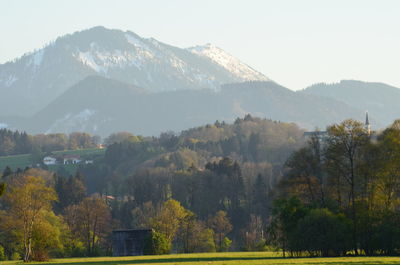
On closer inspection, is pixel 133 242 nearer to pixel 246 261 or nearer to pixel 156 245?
pixel 156 245

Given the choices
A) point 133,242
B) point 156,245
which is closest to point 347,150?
point 156,245

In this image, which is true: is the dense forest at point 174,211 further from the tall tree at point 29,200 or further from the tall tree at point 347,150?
the tall tree at point 347,150

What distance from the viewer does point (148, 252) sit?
340 ft

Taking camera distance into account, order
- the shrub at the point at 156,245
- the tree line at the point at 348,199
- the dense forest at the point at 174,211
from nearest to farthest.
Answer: the tree line at the point at 348,199 < the shrub at the point at 156,245 < the dense forest at the point at 174,211

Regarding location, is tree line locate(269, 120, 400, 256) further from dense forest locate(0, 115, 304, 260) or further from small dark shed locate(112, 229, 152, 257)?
dense forest locate(0, 115, 304, 260)

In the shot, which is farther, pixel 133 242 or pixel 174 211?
pixel 174 211

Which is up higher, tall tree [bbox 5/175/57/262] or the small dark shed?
tall tree [bbox 5/175/57/262]

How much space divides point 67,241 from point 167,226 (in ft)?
41.6

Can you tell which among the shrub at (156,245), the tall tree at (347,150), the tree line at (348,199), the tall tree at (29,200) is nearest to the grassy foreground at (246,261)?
the tree line at (348,199)

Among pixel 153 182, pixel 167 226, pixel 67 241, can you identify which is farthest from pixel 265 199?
pixel 67 241

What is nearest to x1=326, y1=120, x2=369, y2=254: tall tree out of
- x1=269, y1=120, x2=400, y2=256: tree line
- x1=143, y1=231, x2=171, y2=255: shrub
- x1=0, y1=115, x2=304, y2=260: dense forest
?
x1=269, y1=120, x2=400, y2=256: tree line

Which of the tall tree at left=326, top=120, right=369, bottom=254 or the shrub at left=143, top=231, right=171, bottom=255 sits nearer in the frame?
the tall tree at left=326, top=120, right=369, bottom=254

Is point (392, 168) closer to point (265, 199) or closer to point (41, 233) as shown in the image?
point (41, 233)

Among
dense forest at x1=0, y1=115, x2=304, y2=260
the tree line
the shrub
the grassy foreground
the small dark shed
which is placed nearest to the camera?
the grassy foreground
